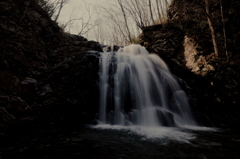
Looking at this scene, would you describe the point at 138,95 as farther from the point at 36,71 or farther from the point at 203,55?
the point at 36,71

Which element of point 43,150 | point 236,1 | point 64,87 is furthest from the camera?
point 236,1

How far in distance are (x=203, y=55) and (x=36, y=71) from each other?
29.7 feet

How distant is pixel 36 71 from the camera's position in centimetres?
639

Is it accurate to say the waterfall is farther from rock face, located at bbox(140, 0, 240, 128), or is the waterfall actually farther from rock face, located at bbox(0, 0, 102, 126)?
rock face, located at bbox(140, 0, 240, 128)

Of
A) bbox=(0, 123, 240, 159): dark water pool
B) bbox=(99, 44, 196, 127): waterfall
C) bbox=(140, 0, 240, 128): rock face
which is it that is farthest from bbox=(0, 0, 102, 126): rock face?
bbox=(140, 0, 240, 128): rock face

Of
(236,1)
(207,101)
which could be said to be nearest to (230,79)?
(207,101)

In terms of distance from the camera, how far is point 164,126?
208 inches

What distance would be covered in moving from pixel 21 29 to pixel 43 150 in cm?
669

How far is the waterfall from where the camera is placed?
564 cm

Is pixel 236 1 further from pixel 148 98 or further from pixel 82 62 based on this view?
pixel 82 62

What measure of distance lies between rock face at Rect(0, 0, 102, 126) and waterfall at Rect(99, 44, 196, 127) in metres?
0.70

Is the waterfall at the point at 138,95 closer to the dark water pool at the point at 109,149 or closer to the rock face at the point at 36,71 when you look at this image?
the rock face at the point at 36,71

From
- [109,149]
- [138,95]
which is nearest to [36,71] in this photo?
[138,95]

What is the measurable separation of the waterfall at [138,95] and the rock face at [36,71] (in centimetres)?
70
